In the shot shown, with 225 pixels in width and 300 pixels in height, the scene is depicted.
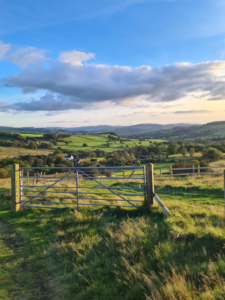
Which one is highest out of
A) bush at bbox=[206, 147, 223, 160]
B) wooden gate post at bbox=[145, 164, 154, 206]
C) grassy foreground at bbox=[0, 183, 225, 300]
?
wooden gate post at bbox=[145, 164, 154, 206]

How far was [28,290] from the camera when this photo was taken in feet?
12.6

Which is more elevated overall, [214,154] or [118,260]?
→ [118,260]

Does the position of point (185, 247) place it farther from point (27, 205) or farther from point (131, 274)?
point (27, 205)

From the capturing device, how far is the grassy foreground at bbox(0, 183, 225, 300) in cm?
321

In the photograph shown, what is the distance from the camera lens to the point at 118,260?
412cm

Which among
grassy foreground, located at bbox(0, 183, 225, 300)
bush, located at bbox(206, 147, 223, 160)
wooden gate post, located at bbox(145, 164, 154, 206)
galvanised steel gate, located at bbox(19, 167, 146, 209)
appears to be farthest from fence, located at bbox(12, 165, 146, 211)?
bush, located at bbox(206, 147, 223, 160)

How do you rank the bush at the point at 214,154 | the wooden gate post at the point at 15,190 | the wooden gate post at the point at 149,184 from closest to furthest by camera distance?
the wooden gate post at the point at 149,184, the wooden gate post at the point at 15,190, the bush at the point at 214,154

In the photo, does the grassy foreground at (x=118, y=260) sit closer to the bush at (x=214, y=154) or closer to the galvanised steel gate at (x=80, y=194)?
the galvanised steel gate at (x=80, y=194)

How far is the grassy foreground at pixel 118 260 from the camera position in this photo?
321 cm

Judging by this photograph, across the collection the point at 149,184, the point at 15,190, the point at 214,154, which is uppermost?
the point at 149,184

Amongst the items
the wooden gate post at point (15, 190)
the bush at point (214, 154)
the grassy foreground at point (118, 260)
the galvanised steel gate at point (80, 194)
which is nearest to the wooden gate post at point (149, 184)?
the galvanised steel gate at point (80, 194)

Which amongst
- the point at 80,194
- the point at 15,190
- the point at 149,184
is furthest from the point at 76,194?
the point at 149,184

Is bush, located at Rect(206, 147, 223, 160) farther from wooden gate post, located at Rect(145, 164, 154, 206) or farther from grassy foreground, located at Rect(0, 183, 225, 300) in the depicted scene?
grassy foreground, located at Rect(0, 183, 225, 300)

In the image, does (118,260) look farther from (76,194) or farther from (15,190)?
(15,190)
